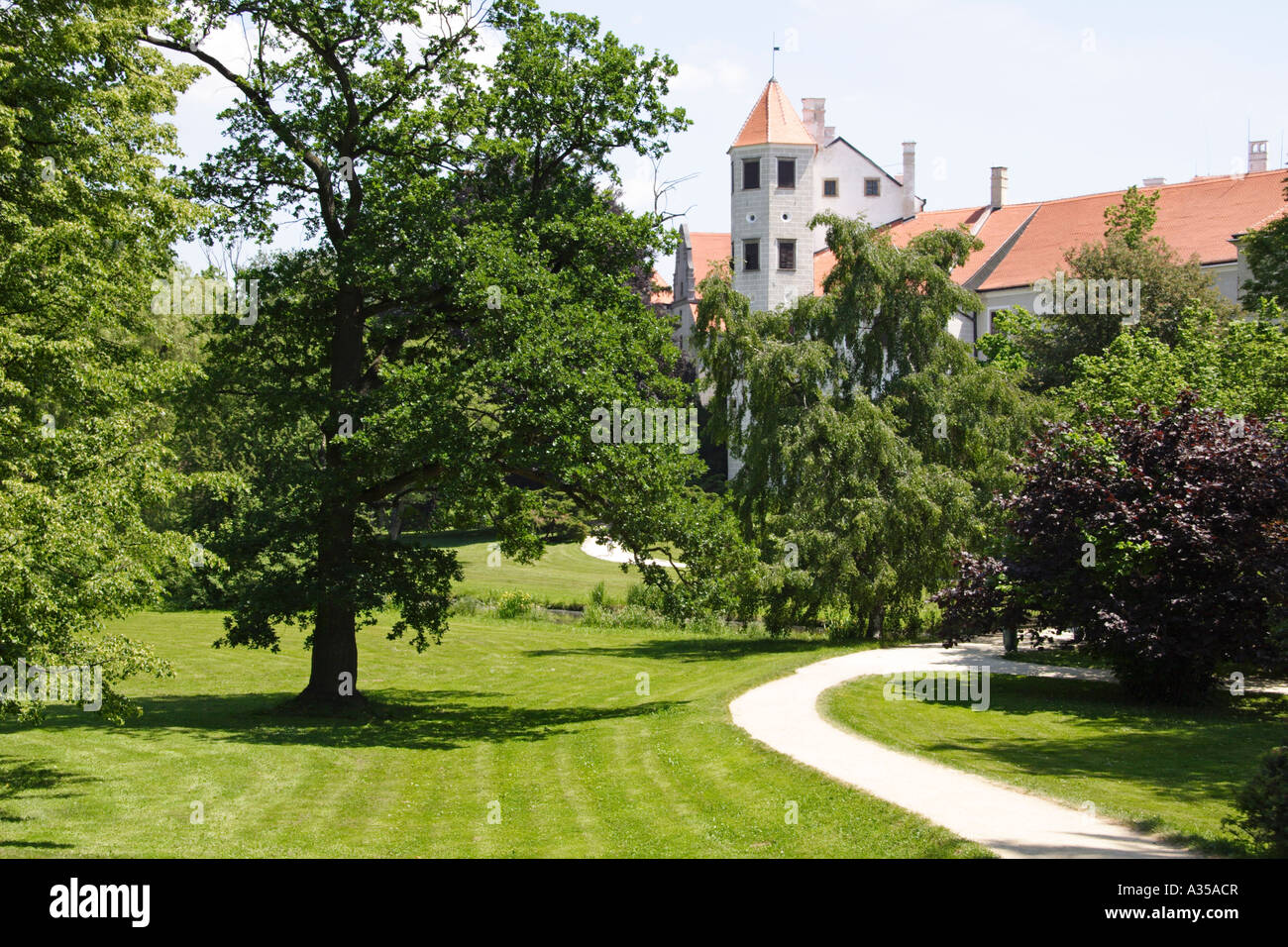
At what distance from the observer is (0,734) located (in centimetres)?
2014

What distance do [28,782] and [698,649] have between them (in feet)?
62.6

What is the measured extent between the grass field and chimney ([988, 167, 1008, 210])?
32.4 meters

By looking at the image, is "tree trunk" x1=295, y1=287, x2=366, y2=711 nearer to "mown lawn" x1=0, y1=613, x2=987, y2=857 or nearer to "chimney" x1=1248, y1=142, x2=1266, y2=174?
"mown lawn" x1=0, y1=613, x2=987, y2=857

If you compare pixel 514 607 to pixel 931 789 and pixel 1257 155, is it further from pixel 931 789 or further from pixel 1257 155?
pixel 1257 155

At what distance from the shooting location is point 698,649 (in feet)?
107

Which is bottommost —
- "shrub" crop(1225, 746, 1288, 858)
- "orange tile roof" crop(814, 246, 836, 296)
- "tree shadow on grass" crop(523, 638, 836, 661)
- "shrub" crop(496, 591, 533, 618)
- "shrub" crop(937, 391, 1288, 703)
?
"tree shadow on grass" crop(523, 638, 836, 661)

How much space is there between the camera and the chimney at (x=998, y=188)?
70.8 meters

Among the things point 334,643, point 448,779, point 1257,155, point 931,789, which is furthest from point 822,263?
point 931,789

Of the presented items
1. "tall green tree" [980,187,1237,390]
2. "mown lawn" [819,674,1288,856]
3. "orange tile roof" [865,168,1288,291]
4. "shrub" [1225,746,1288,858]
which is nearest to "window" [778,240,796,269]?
"orange tile roof" [865,168,1288,291]

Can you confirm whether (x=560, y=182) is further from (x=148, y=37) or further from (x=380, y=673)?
(x=380, y=673)

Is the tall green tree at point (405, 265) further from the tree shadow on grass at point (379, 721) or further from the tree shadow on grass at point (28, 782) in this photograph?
the tree shadow on grass at point (28, 782)

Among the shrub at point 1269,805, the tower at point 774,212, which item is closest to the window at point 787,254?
the tower at point 774,212

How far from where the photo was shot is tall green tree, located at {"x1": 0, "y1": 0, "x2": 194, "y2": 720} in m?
12.3

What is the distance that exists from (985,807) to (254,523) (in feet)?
47.9
